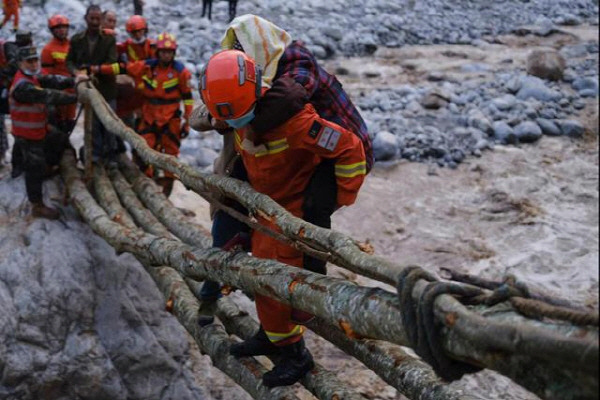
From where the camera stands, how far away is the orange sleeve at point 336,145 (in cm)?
305

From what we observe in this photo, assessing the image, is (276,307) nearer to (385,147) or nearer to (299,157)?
(299,157)

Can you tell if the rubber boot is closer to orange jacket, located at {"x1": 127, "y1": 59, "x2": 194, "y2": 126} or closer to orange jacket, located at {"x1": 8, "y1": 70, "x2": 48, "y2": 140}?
orange jacket, located at {"x1": 8, "y1": 70, "x2": 48, "y2": 140}

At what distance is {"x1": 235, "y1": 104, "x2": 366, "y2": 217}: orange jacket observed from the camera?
3.06 meters

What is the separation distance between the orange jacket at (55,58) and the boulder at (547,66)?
9956mm

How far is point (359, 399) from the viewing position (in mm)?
3354

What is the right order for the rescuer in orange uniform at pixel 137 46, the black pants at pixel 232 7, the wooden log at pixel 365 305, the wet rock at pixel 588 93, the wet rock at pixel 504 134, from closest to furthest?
the wooden log at pixel 365 305
the rescuer in orange uniform at pixel 137 46
the wet rock at pixel 504 134
the wet rock at pixel 588 93
the black pants at pixel 232 7

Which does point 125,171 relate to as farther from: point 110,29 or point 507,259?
point 507,259

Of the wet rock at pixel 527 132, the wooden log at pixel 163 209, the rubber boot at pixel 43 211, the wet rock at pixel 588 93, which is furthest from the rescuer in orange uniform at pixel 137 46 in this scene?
the wet rock at pixel 588 93

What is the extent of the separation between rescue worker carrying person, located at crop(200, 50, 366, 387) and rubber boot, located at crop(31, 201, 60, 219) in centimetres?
215

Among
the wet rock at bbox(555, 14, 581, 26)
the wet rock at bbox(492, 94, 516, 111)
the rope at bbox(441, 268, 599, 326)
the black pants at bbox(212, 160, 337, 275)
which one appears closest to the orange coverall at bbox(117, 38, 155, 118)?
the black pants at bbox(212, 160, 337, 275)

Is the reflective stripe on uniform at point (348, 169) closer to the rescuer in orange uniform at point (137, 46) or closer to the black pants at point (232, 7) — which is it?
the rescuer in orange uniform at point (137, 46)

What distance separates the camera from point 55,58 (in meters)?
6.28

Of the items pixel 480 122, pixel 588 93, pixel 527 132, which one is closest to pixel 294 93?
pixel 480 122

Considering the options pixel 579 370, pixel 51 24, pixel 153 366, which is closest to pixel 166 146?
pixel 51 24
